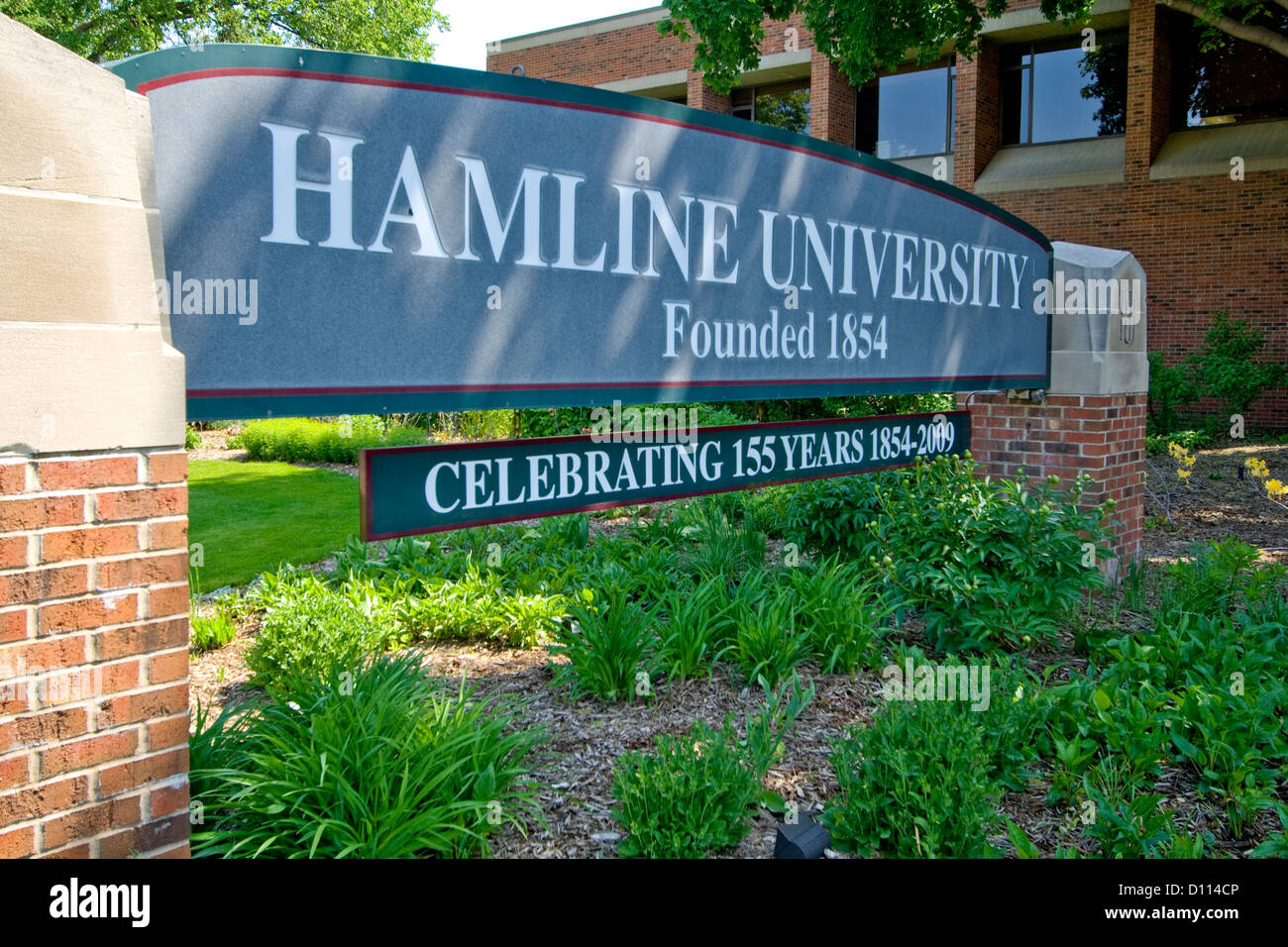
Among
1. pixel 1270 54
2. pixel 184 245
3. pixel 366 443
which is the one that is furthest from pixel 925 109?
pixel 184 245

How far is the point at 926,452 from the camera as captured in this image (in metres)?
5.66

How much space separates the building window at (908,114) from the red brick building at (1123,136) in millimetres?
29

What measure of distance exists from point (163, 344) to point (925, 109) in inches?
851

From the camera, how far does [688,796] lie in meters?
3.10

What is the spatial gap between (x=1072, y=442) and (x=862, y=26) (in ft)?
26.1

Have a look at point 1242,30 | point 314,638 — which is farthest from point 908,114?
point 314,638

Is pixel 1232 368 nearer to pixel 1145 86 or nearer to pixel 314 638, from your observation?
pixel 1145 86

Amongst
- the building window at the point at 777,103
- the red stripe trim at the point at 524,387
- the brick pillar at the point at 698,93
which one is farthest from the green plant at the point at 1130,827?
the building window at the point at 777,103

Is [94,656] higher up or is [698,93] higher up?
[698,93]

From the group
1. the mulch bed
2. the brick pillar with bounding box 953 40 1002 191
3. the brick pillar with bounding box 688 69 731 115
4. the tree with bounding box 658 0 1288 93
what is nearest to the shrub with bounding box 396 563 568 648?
the mulch bed

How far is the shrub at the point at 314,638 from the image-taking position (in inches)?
176

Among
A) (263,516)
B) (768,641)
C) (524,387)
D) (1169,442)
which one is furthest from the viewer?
(1169,442)

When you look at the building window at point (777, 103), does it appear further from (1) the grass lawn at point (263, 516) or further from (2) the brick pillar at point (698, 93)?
(1) the grass lawn at point (263, 516)

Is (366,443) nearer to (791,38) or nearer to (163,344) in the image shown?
(163,344)
